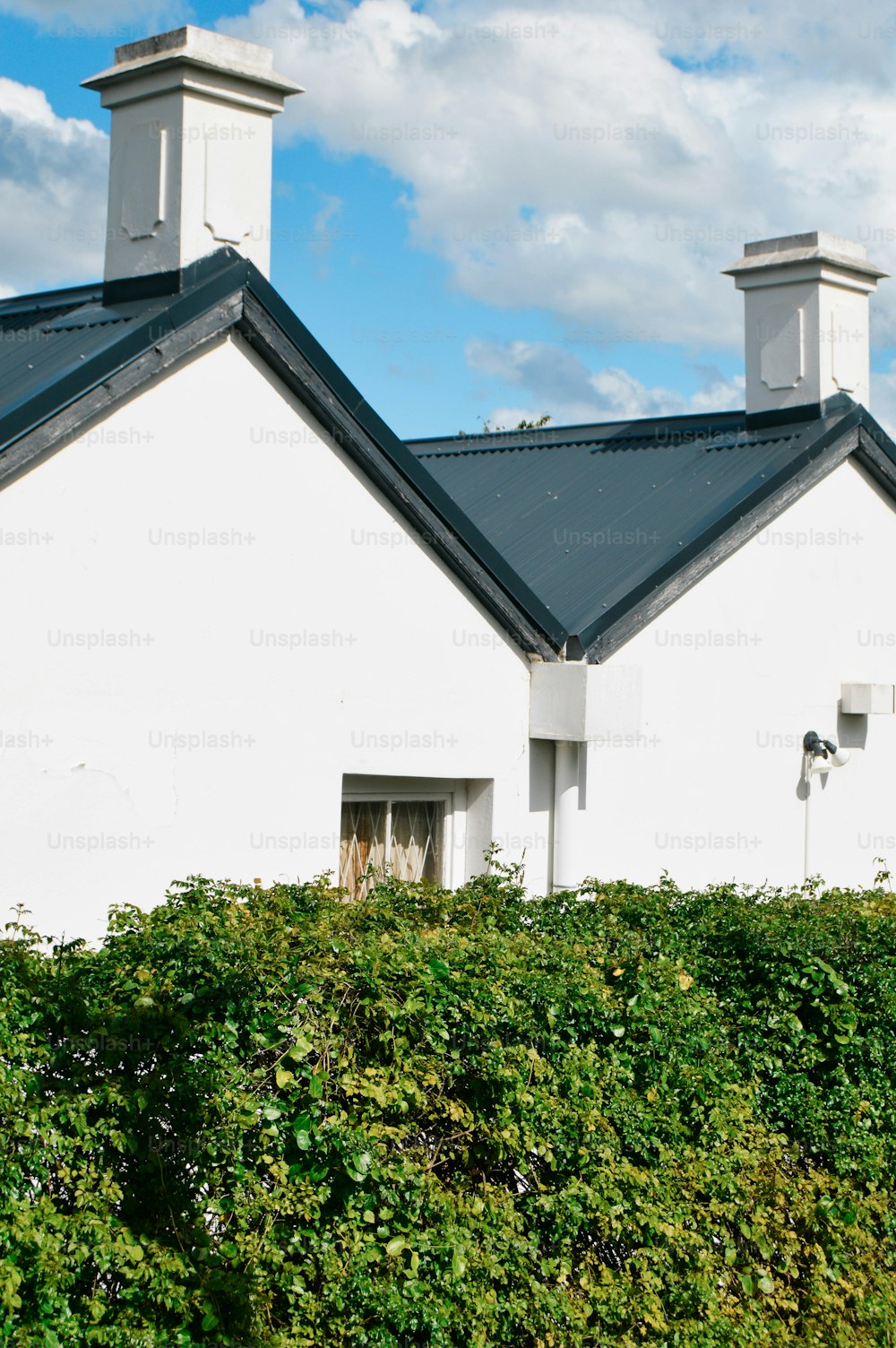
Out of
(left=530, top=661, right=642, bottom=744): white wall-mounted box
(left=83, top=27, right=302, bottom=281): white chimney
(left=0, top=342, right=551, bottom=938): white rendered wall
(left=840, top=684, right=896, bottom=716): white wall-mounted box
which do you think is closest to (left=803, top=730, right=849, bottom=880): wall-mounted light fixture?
(left=840, top=684, right=896, bottom=716): white wall-mounted box

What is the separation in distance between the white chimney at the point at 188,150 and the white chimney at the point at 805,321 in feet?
17.3

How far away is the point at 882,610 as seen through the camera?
11.8 metres

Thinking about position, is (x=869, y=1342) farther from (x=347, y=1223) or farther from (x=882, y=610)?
(x=882, y=610)

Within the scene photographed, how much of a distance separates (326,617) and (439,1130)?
12.3ft

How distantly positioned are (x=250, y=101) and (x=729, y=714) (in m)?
5.21

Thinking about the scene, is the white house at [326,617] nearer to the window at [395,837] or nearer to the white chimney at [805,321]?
→ the window at [395,837]

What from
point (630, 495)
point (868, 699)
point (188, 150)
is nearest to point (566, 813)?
point (868, 699)

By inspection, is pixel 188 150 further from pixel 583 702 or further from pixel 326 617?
pixel 583 702

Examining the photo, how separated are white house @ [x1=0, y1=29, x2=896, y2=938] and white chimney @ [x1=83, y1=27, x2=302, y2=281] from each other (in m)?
0.02

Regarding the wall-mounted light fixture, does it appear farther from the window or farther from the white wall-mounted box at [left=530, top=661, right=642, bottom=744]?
the window

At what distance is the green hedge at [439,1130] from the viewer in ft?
14.9

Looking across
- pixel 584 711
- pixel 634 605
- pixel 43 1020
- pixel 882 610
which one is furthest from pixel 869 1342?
pixel 882 610

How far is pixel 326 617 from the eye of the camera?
27.1ft

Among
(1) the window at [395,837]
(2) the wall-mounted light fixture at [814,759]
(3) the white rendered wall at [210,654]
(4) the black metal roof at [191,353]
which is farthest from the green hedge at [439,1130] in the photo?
(2) the wall-mounted light fixture at [814,759]
